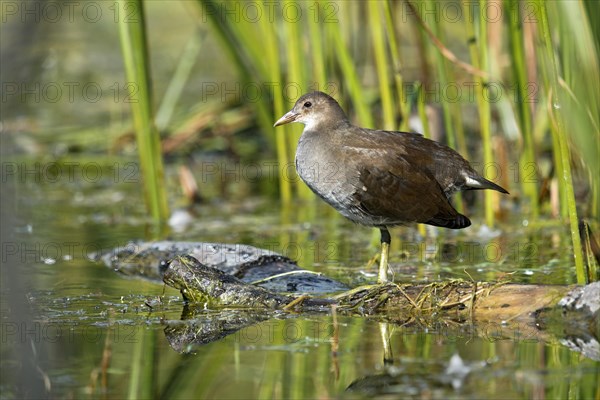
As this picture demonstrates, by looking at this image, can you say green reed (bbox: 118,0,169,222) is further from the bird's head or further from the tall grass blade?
the tall grass blade

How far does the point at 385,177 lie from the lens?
16.8ft

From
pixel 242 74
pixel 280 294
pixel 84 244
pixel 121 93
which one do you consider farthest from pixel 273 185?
pixel 280 294

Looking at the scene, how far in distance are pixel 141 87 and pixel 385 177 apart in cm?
199

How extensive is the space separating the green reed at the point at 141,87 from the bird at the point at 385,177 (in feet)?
4.57

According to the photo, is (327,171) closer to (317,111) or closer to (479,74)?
(317,111)

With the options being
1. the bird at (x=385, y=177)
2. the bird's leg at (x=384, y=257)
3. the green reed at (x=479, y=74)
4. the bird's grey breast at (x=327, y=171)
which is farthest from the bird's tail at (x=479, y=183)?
the bird's grey breast at (x=327, y=171)

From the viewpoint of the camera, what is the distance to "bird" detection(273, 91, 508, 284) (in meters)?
5.09

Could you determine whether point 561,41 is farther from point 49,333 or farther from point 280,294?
point 49,333

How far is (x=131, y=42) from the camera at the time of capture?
6242 mm

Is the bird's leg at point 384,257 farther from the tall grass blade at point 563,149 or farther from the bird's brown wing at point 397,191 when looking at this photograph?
the tall grass blade at point 563,149

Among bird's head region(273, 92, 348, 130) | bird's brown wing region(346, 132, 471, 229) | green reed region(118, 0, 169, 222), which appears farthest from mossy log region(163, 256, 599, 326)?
green reed region(118, 0, 169, 222)

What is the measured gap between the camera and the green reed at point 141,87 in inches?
242

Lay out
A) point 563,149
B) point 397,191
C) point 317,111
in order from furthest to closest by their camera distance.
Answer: point 317,111, point 397,191, point 563,149

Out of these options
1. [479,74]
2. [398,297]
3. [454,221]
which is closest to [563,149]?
[398,297]
